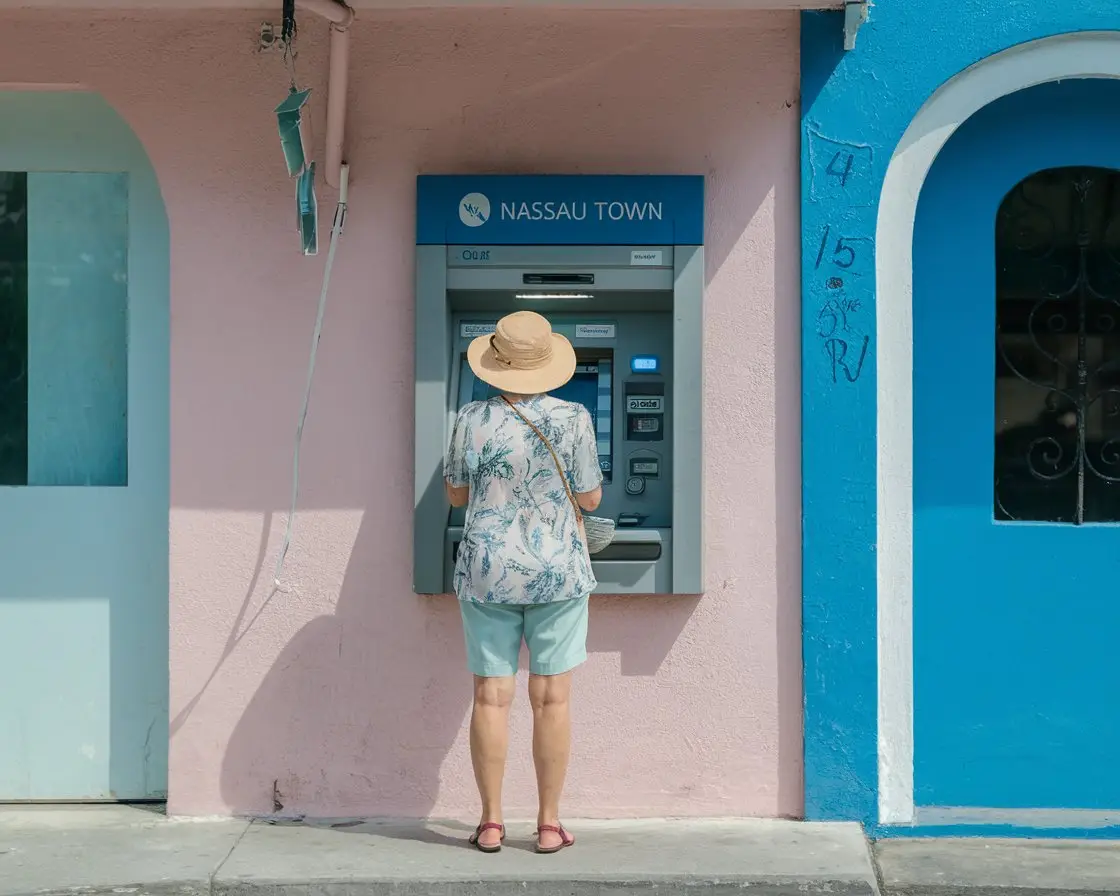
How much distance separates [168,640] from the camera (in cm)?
513

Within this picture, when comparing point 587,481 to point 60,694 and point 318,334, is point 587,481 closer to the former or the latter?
point 318,334

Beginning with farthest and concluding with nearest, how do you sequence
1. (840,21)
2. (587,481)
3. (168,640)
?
1. (168,640)
2. (840,21)
3. (587,481)

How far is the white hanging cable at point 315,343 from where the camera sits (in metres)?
4.87

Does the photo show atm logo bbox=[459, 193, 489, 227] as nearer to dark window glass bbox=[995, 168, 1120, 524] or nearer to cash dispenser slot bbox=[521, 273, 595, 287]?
cash dispenser slot bbox=[521, 273, 595, 287]

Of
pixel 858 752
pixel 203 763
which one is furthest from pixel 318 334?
pixel 858 752

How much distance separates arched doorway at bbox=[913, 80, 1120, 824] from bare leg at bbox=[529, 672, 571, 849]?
1.33 metres

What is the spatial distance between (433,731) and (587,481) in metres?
1.16

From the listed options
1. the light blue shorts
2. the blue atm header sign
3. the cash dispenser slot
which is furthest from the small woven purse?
the blue atm header sign

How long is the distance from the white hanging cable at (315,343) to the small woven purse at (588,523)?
820 mm

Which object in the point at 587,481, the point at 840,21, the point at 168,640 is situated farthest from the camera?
the point at 168,640

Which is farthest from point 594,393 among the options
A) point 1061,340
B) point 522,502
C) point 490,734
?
point 1061,340

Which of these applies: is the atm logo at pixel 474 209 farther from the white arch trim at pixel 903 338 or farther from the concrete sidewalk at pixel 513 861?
the concrete sidewalk at pixel 513 861

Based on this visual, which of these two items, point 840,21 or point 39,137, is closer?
point 840,21

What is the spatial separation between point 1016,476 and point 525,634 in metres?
1.84
